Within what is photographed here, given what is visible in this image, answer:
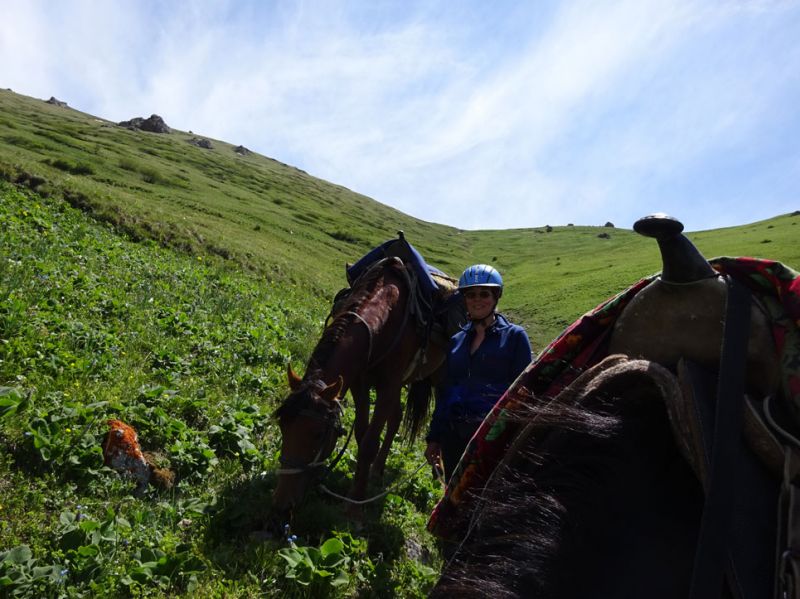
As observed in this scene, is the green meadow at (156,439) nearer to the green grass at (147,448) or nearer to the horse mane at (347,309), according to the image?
the green grass at (147,448)

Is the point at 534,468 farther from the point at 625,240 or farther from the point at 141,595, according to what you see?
the point at 625,240

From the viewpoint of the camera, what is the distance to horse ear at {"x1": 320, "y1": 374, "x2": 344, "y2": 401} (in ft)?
12.8

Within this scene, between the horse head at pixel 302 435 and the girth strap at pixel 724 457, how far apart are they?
9.51 ft

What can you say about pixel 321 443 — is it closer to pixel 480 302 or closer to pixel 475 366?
pixel 475 366

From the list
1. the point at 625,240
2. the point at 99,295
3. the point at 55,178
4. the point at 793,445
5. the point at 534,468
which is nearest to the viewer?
the point at 793,445

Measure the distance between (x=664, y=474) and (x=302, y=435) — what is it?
2807mm

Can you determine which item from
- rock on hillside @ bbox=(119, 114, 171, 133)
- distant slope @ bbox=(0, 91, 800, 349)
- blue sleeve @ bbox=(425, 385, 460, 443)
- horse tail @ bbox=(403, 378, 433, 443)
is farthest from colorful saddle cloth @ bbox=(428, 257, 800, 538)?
rock on hillside @ bbox=(119, 114, 171, 133)

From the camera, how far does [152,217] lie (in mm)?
18234


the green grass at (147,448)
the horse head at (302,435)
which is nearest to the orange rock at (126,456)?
the green grass at (147,448)

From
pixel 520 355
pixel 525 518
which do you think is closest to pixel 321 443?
pixel 520 355

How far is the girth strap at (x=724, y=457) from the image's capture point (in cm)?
112

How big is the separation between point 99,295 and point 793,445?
8.72m

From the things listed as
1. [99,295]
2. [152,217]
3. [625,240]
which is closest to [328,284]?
[152,217]

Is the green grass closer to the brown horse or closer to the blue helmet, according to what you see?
the brown horse
